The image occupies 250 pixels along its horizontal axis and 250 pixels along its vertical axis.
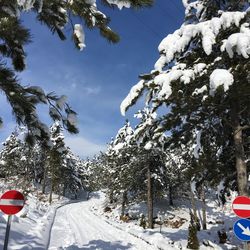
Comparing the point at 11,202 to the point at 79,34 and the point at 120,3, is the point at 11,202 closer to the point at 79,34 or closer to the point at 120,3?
the point at 79,34

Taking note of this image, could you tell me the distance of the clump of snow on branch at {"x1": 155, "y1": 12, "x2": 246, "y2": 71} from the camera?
9451 mm

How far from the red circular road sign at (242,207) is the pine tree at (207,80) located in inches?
107

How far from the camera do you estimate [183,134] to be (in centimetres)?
1254

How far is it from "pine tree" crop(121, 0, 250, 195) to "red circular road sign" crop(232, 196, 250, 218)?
2.71 m

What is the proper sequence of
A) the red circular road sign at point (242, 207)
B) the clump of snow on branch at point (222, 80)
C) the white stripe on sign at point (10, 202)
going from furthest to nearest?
the clump of snow on branch at point (222, 80), the red circular road sign at point (242, 207), the white stripe on sign at point (10, 202)

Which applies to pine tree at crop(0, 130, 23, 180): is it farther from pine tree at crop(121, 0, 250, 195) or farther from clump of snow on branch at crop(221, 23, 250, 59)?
clump of snow on branch at crop(221, 23, 250, 59)

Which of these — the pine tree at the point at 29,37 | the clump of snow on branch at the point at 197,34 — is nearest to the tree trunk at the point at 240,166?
the clump of snow on branch at the point at 197,34

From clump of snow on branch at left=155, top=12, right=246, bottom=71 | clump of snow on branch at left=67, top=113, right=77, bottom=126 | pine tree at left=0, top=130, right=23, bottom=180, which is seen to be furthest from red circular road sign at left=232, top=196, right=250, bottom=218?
pine tree at left=0, top=130, right=23, bottom=180

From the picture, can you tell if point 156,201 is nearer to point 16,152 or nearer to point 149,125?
point 16,152

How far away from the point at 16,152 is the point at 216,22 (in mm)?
60074

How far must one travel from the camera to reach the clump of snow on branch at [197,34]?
31.0ft

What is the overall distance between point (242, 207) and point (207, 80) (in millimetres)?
4285

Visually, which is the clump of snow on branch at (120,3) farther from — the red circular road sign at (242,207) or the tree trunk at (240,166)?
the tree trunk at (240,166)

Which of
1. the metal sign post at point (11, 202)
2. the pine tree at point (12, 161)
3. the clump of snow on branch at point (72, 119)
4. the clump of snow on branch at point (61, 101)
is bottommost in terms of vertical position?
the metal sign post at point (11, 202)
